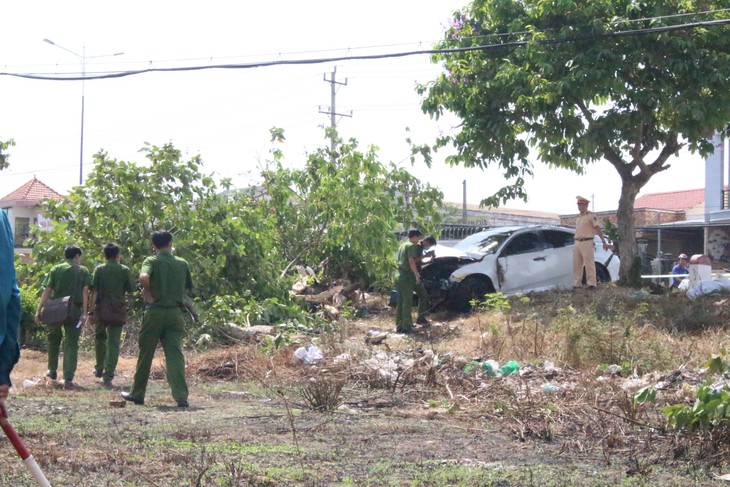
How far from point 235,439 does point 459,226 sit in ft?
70.8

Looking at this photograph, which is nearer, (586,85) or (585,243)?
(586,85)

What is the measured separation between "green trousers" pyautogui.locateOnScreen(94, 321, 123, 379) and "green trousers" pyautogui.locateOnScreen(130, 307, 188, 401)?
200cm

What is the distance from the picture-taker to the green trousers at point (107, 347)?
409 inches

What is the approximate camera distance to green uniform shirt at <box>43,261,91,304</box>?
10438 millimetres

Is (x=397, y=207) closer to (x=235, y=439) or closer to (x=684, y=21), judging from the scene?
(x=684, y=21)

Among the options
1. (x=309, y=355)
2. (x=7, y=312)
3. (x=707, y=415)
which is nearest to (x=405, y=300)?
(x=309, y=355)

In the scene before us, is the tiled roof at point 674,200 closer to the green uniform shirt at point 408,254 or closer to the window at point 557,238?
the window at point 557,238

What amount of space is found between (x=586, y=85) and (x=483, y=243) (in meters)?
3.70

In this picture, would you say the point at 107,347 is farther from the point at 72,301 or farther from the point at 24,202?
A: the point at 24,202

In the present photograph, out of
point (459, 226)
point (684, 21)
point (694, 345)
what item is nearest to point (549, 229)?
point (684, 21)

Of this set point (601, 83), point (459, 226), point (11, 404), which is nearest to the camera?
point (11, 404)

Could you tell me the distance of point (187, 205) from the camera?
14.9 m

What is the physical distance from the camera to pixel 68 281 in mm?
10484

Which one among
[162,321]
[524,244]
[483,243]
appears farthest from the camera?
[524,244]
